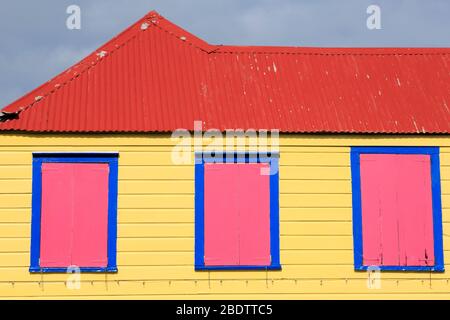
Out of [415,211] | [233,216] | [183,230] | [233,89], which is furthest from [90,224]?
[415,211]

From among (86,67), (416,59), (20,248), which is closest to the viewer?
(20,248)

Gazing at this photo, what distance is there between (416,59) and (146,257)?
6.21 m

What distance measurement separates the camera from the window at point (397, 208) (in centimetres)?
1241

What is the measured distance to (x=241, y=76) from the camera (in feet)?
44.9

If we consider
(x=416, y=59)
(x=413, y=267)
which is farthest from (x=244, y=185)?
(x=416, y=59)

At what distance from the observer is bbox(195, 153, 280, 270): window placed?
40.1ft

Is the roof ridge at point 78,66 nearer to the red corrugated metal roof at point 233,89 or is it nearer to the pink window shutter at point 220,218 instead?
the red corrugated metal roof at point 233,89

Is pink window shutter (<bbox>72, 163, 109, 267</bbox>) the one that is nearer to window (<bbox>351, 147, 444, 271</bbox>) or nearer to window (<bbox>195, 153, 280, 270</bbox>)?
window (<bbox>195, 153, 280, 270</bbox>)

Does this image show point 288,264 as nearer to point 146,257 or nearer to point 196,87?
point 146,257

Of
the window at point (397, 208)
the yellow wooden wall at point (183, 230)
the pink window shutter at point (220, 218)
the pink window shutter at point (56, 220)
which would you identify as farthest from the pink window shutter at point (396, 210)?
the pink window shutter at point (56, 220)

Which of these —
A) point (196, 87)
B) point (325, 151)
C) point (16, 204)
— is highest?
point (196, 87)

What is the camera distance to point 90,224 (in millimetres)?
12148

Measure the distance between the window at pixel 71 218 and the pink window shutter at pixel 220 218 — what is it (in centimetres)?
147

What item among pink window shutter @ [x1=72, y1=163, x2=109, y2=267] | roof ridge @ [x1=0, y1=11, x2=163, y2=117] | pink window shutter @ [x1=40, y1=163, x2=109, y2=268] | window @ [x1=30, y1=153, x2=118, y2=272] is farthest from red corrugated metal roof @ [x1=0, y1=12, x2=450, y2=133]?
pink window shutter @ [x1=72, y1=163, x2=109, y2=267]
